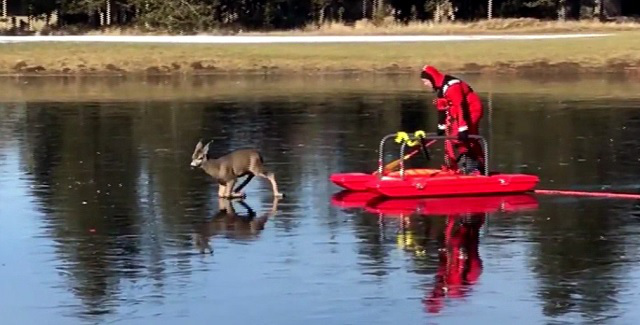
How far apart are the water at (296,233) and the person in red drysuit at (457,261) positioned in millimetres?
35

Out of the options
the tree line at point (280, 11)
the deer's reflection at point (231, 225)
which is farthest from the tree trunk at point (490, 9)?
the deer's reflection at point (231, 225)

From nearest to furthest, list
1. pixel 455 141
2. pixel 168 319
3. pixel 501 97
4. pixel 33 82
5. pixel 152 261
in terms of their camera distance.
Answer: pixel 168 319 < pixel 152 261 < pixel 455 141 < pixel 501 97 < pixel 33 82

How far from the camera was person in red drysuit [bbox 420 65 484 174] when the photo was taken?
1694cm

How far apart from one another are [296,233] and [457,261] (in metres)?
2.20

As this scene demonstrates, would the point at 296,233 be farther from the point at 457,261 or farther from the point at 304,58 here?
the point at 304,58

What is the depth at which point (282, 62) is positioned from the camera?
131ft

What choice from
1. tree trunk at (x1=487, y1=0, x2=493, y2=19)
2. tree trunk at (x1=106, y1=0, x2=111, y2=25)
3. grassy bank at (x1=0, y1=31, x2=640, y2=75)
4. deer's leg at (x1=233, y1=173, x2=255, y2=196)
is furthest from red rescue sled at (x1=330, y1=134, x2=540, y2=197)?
tree trunk at (x1=487, y1=0, x2=493, y2=19)

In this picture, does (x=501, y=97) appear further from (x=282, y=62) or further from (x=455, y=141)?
(x=455, y=141)

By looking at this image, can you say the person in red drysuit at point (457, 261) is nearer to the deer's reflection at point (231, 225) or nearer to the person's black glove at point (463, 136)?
the person's black glove at point (463, 136)

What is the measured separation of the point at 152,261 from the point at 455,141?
506 cm

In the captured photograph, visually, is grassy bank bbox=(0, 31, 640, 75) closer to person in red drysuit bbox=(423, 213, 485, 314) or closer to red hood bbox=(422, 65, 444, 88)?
red hood bbox=(422, 65, 444, 88)

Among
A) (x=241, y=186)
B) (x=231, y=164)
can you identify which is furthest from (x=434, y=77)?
(x=241, y=186)

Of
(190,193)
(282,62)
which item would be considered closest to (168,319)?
(190,193)

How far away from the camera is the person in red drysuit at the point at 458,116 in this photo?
1694cm
